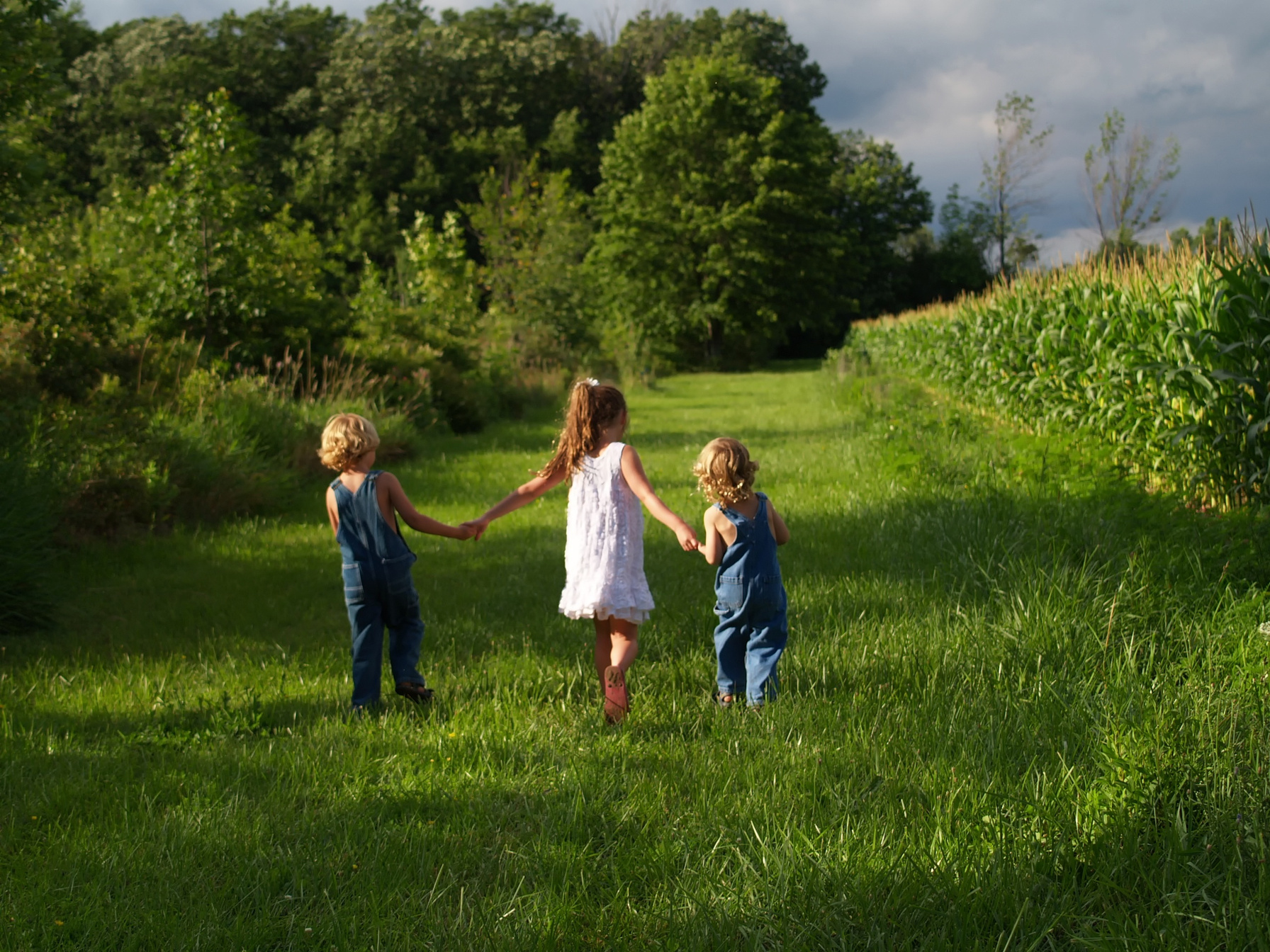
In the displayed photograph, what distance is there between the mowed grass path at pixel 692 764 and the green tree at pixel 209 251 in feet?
22.9

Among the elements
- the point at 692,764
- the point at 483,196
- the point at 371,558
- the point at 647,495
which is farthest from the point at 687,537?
the point at 483,196

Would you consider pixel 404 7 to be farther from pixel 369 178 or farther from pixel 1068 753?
pixel 1068 753

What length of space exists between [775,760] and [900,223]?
6247 cm

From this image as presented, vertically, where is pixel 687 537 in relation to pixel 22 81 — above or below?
below

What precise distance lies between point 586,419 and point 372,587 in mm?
1256

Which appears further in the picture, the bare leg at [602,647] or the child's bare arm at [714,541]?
the bare leg at [602,647]

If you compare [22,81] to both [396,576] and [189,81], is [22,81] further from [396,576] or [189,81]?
[189,81]

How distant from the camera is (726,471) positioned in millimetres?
4086

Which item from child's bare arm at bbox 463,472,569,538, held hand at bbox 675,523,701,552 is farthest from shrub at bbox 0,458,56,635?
held hand at bbox 675,523,701,552

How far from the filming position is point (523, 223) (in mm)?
34156

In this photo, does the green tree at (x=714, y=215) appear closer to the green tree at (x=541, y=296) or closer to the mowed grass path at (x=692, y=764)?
the green tree at (x=541, y=296)

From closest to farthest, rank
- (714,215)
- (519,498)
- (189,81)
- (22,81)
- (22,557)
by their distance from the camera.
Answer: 1. (519,498)
2. (22,557)
3. (22,81)
4. (714,215)
5. (189,81)

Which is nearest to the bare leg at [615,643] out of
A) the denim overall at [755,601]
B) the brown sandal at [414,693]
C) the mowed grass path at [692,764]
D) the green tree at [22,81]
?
the mowed grass path at [692,764]

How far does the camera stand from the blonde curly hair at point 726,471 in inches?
161
